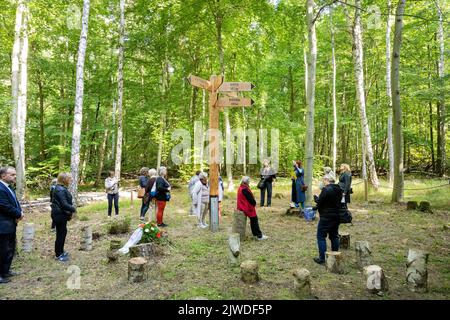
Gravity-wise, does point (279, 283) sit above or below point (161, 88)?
below

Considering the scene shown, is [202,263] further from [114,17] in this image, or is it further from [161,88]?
[114,17]

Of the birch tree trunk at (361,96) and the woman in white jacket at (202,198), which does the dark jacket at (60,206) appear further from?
the birch tree trunk at (361,96)

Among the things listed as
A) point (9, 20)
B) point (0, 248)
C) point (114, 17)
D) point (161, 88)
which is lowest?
point (0, 248)

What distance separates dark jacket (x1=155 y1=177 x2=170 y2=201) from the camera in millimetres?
8570

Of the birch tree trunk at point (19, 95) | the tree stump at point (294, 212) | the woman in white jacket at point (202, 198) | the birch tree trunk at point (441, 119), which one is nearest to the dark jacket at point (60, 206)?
the woman in white jacket at point (202, 198)

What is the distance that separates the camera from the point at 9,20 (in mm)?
13859

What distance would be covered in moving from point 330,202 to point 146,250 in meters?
3.77

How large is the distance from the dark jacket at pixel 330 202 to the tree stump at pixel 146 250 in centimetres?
345

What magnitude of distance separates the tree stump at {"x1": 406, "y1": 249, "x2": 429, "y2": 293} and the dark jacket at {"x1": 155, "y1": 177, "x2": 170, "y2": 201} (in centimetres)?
616

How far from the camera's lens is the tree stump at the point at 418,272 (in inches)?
173

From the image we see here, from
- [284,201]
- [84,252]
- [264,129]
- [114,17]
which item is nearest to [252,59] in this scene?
[264,129]
